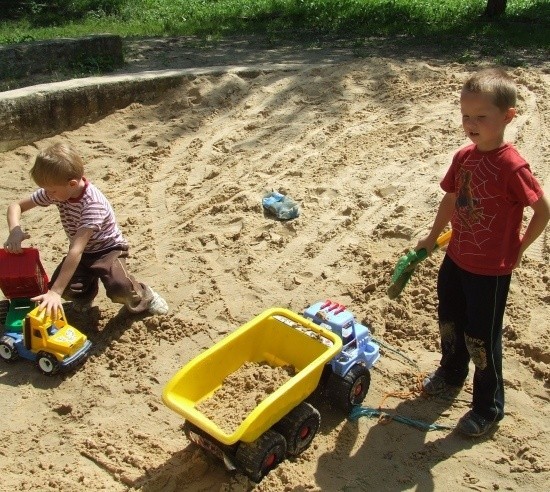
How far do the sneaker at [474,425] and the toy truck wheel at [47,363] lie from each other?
5.79 feet

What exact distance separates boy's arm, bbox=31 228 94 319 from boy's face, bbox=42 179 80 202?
6.7 inches

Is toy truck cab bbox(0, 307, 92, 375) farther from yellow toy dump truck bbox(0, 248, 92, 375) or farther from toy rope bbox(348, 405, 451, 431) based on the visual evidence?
toy rope bbox(348, 405, 451, 431)

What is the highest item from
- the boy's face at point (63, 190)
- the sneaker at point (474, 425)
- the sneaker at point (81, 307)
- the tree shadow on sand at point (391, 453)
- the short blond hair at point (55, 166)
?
the short blond hair at point (55, 166)

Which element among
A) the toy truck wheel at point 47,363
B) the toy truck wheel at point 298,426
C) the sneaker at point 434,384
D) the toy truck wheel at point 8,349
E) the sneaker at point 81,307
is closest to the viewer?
the toy truck wheel at point 298,426

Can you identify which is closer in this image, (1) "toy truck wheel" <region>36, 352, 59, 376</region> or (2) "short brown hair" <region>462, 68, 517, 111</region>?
(2) "short brown hair" <region>462, 68, 517, 111</region>

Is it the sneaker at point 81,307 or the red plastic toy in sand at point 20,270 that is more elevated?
the red plastic toy in sand at point 20,270

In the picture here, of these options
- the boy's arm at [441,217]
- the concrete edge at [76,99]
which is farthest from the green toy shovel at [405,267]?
the concrete edge at [76,99]

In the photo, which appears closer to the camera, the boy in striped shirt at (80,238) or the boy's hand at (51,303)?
the boy's hand at (51,303)

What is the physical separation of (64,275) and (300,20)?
690cm

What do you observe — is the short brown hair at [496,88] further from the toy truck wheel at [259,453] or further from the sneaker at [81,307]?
the sneaker at [81,307]

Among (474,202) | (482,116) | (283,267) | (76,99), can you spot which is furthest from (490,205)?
(76,99)

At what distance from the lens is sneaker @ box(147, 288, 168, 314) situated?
3.57 meters

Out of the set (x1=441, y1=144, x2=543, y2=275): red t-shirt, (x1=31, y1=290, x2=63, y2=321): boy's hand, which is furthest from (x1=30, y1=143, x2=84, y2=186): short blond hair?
(x1=441, y1=144, x2=543, y2=275): red t-shirt

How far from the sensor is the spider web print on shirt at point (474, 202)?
8.09 feet
